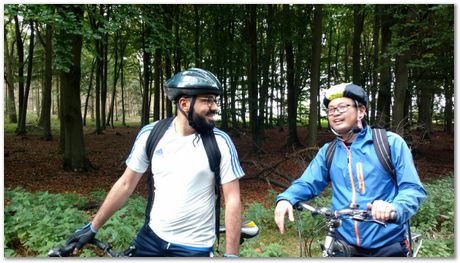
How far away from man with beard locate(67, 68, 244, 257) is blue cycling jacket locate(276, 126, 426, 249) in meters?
0.41

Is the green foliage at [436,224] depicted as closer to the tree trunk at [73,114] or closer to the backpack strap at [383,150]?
the backpack strap at [383,150]

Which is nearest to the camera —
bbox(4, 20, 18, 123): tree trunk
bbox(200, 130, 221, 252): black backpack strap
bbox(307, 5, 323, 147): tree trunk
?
bbox(200, 130, 221, 252): black backpack strap

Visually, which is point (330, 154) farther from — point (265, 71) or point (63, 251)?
point (265, 71)

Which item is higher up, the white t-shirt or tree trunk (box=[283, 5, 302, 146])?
tree trunk (box=[283, 5, 302, 146])

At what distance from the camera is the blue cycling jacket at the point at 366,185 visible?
220 cm

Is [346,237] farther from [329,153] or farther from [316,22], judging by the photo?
[316,22]

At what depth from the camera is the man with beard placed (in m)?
2.34

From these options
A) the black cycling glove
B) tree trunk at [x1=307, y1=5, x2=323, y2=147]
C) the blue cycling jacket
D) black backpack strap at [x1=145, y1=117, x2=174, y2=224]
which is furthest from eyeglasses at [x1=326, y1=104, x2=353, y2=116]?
tree trunk at [x1=307, y1=5, x2=323, y2=147]

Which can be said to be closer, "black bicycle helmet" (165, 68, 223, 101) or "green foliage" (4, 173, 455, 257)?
"black bicycle helmet" (165, 68, 223, 101)

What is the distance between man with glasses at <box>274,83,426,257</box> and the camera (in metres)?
2.22

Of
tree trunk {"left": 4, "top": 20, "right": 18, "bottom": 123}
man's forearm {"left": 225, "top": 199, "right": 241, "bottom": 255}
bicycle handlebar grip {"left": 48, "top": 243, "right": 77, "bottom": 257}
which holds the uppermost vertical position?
tree trunk {"left": 4, "top": 20, "right": 18, "bottom": 123}

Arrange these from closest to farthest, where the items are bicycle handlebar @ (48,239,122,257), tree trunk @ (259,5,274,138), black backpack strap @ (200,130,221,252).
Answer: black backpack strap @ (200,130,221,252)
bicycle handlebar @ (48,239,122,257)
tree trunk @ (259,5,274,138)

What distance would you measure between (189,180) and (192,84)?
610 millimetres

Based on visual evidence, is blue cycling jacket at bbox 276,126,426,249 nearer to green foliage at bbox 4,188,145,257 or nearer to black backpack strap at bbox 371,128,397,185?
black backpack strap at bbox 371,128,397,185
